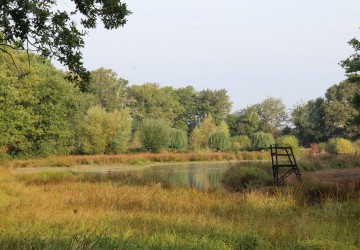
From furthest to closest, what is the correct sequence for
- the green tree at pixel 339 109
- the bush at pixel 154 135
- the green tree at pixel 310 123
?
the green tree at pixel 310 123, the green tree at pixel 339 109, the bush at pixel 154 135

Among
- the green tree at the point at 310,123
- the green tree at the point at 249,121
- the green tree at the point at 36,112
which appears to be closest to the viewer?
the green tree at the point at 36,112

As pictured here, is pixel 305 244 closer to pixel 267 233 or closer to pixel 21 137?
pixel 267 233

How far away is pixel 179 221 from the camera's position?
7.97 m

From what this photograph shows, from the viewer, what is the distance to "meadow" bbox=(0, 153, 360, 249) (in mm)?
5816

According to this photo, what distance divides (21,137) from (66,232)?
34155 millimetres

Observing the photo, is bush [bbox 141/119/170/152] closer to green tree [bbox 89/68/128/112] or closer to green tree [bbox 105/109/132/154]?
green tree [bbox 105/109/132/154]

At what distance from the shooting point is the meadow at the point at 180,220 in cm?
582

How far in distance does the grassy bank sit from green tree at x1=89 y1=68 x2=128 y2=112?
60.8 meters

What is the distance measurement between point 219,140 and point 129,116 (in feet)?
48.6

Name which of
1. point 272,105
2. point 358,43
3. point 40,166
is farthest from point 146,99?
point 358,43

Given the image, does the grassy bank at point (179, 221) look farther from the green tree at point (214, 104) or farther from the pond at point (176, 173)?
the green tree at point (214, 104)

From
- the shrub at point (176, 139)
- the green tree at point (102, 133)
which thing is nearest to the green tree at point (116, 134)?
the green tree at point (102, 133)

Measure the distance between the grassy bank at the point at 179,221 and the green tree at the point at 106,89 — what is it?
60762mm

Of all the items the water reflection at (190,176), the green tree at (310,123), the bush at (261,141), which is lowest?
the water reflection at (190,176)
